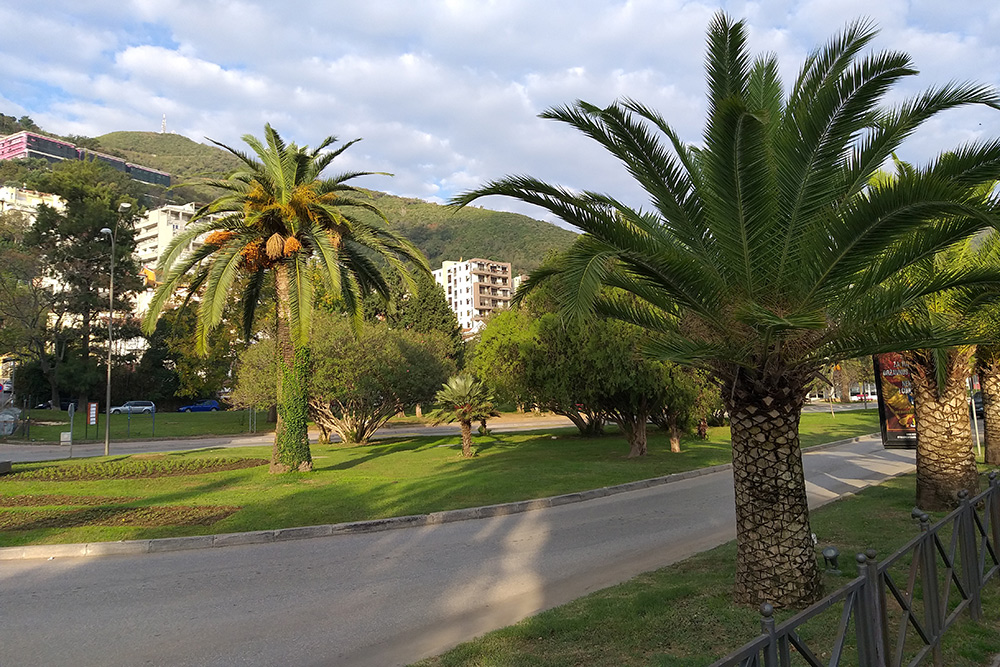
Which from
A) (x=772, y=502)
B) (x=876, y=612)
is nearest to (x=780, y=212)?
(x=772, y=502)

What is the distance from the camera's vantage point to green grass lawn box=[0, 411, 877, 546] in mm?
10586

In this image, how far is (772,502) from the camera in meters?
5.87

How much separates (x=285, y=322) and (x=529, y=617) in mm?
12718

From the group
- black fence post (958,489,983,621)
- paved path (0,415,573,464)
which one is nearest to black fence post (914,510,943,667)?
black fence post (958,489,983,621)

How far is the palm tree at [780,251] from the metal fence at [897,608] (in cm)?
109

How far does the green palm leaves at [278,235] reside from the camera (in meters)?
15.7

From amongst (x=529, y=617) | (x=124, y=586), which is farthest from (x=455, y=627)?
(x=124, y=586)

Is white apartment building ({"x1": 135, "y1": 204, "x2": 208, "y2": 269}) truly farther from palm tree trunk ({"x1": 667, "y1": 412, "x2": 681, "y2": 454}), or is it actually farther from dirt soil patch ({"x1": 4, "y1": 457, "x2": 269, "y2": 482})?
palm tree trunk ({"x1": 667, "y1": 412, "x2": 681, "y2": 454})

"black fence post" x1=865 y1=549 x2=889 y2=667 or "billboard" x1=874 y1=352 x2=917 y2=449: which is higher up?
"billboard" x1=874 y1=352 x2=917 y2=449

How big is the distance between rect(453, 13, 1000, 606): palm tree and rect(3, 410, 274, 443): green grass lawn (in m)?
36.2

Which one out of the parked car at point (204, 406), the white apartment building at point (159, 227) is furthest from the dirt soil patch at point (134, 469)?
the white apartment building at point (159, 227)

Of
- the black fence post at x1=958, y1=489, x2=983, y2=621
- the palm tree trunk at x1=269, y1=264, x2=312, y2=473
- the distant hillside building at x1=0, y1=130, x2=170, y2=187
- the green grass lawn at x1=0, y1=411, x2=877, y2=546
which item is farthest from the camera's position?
the distant hillside building at x1=0, y1=130, x2=170, y2=187

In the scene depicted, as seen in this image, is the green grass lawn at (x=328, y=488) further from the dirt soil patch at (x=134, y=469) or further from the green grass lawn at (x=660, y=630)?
the green grass lawn at (x=660, y=630)

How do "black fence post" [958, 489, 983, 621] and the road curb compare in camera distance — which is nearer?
"black fence post" [958, 489, 983, 621]
